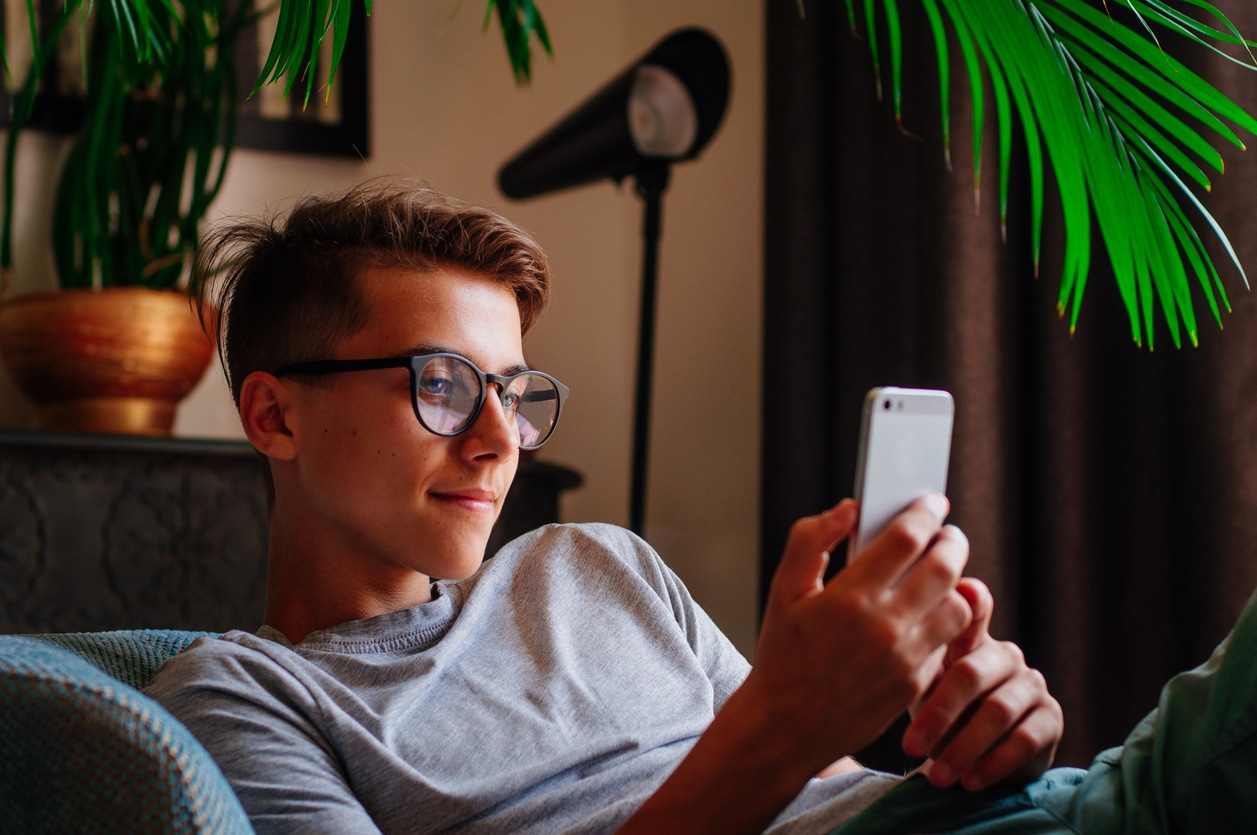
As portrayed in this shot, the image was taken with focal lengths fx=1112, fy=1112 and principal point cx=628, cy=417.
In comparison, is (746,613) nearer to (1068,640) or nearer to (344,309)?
(1068,640)

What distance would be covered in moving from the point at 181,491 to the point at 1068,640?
1.36m

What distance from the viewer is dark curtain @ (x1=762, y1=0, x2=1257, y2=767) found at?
4.67 ft

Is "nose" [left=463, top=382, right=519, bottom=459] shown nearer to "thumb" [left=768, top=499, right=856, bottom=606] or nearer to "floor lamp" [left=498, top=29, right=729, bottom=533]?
"thumb" [left=768, top=499, right=856, bottom=606]

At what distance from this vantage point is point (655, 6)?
255 cm

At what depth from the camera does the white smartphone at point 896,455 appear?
0.65 meters

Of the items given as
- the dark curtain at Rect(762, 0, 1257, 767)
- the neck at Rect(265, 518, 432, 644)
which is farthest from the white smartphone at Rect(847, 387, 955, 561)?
the dark curtain at Rect(762, 0, 1257, 767)

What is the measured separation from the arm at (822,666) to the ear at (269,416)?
1.72ft

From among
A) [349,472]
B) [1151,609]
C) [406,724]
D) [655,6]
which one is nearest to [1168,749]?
[406,724]

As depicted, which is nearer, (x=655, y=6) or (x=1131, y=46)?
(x=1131, y=46)

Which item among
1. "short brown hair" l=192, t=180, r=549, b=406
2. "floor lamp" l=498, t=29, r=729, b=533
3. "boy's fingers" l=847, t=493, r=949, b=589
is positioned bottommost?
"boy's fingers" l=847, t=493, r=949, b=589

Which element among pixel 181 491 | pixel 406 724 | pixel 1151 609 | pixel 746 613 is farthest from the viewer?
pixel 746 613

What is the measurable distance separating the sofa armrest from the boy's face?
367 millimetres

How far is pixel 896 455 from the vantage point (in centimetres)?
67

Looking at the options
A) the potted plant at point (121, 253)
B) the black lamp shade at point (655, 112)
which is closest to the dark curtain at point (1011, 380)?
the black lamp shade at point (655, 112)
